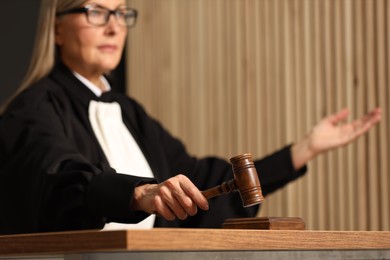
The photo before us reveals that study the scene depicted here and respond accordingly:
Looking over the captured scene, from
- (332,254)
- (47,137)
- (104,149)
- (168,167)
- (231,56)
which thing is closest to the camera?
(332,254)

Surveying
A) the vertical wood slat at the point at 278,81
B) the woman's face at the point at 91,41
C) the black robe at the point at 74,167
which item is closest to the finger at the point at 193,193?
the black robe at the point at 74,167

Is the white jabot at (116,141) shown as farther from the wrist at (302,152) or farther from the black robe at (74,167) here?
the wrist at (302,152)

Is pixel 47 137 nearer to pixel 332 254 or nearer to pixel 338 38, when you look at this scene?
pixel 332 254

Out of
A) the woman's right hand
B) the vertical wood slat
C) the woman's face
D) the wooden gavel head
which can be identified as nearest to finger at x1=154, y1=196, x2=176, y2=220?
the woman's right hand

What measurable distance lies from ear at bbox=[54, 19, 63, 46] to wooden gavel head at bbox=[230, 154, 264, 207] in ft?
4.95

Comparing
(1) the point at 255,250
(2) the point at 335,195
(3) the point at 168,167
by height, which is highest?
(1) the point at 255,250

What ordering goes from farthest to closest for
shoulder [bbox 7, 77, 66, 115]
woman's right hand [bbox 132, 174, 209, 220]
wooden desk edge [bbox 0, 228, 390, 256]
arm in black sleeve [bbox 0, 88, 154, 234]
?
shoulder [bbox 7, 77, 66, 115] < arm in black sleeve [bbox 0, 88, 154, 234] < woman's right hand [bbox 132, 174, 209, 220] < wooden desk edge [bbox 0, 228, 390, 256]

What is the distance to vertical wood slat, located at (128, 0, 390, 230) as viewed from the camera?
3.37 metres

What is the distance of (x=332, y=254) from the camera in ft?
5.79

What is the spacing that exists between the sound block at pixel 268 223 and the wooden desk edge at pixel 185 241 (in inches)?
3.7

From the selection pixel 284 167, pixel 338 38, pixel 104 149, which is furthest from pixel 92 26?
pixel 338 38

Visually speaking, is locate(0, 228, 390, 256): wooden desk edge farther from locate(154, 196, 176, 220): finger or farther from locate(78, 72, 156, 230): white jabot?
locate(78, 72, 156, 230): white jabot

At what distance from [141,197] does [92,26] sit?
118 cm

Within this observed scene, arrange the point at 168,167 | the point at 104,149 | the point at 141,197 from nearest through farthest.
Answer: the point at 141,197 → the point at 104,149 → the point at 168,167
